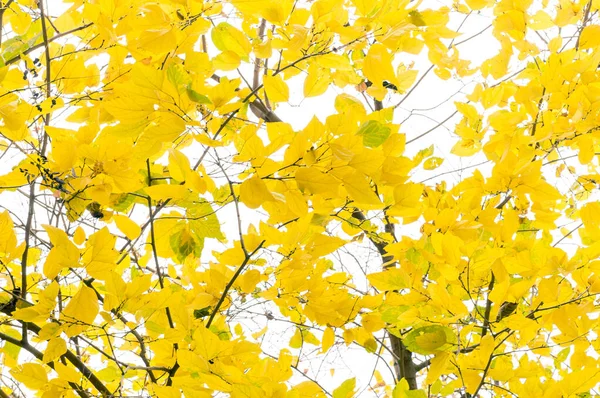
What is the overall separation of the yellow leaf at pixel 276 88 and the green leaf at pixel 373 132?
15 cm

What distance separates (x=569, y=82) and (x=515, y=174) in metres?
0.24

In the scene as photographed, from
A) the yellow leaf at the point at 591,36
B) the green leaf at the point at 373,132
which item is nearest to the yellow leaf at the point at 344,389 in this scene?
the green leaf at the point at 373,132

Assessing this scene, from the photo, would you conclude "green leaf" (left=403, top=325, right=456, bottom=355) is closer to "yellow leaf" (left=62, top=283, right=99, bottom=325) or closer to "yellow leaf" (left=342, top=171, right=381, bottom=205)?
"yellow leaf" (left=342, top=171, right=381, bottom=205)

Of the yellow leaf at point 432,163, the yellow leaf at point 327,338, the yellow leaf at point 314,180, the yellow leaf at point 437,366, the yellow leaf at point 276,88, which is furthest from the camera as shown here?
the yellow leaf at point 432,163

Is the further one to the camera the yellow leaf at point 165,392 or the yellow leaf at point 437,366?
the yellow leaf at point 437,366

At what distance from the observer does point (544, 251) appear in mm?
841

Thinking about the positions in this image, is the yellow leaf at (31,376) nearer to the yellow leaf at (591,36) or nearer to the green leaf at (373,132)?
the green leaf at (373,132)

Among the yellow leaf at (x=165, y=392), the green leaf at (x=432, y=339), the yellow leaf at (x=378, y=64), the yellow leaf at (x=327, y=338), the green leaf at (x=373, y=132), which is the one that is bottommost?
the yellow leaf at (x=165, y=392)

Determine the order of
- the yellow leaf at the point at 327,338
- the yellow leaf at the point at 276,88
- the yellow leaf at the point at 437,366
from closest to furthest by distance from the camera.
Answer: the yellow leaf at the point at 276,88
the yellow leaf at the point at 437,366
the yellow leaf at the point at 327,338

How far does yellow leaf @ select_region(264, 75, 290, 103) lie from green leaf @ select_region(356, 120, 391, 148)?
15cm

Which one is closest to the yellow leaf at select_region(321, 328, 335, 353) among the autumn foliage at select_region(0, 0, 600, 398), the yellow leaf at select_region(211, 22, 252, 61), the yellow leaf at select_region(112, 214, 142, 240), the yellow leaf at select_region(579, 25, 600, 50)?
the autumn foliage at select_region(0, 0, 600, 398)

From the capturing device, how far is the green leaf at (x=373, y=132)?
0.68 m

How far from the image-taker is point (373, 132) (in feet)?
2.25

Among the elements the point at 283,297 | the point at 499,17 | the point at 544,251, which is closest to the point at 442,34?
the point at 499,17
